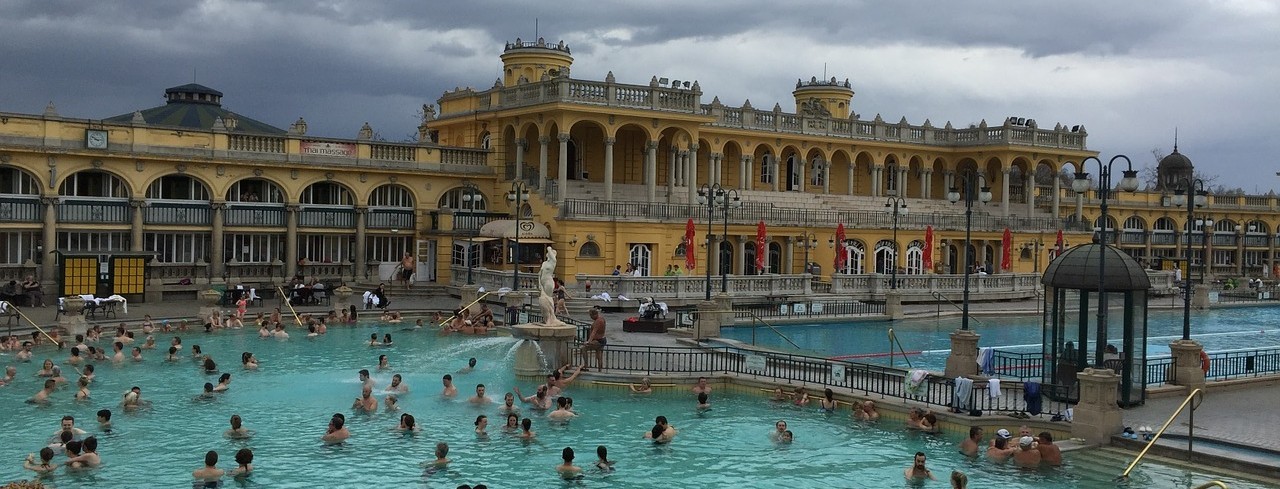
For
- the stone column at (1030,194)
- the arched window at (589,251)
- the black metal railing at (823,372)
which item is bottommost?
the black metal railing at (823,372)

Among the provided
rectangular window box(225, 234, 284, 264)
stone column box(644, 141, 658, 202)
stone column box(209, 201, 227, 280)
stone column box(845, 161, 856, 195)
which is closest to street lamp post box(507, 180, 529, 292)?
stone column box(644, 141, 658, 202)

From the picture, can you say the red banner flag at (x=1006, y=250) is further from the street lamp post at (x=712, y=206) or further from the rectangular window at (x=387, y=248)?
the rectangular window at (x=387, y=248)

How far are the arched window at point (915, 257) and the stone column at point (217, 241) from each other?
31.4 metres

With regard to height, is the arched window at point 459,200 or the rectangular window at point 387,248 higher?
the arched window at point 459,200

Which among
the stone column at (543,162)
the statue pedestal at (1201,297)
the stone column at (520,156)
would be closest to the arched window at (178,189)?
the stone column at (520,156)

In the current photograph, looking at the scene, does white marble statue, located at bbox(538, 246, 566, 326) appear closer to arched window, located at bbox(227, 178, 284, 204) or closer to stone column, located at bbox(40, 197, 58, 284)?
arched window, located at bbox(227, 178, 284, 204)

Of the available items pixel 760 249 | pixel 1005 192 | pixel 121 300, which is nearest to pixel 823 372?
pixel 760 249

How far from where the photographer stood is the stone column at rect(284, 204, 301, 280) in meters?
46.4

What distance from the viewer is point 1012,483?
18203 mm

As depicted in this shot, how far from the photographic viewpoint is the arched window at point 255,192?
46.0 metres

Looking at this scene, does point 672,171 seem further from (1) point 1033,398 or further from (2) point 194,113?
(1) point 1033,398

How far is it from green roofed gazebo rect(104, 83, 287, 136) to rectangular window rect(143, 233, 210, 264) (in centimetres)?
791

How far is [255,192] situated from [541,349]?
2440 cm

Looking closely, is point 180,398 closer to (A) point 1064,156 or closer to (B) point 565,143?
(B) point 565,143
